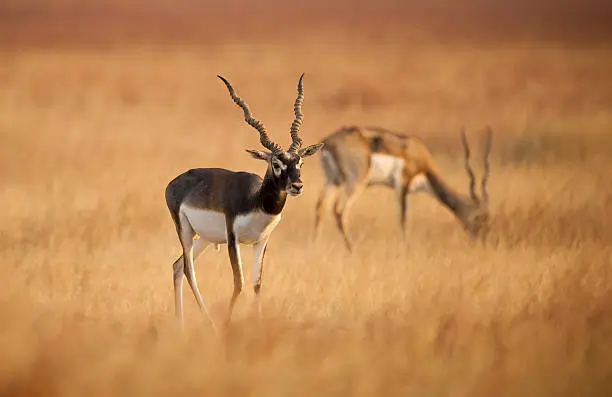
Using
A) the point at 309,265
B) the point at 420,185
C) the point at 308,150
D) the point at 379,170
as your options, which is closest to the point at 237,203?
the point at 308,150

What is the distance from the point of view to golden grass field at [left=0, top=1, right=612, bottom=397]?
7863 millimetres

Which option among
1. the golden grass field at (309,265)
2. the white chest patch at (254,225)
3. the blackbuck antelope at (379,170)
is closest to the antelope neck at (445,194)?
the blackbuck antelope at (379,170)

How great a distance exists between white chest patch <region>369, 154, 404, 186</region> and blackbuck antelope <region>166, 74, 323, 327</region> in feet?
20.4

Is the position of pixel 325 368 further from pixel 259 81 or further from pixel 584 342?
pixel 259 81

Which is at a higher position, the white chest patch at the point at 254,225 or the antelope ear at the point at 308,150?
the antelope ear at the point at 308,150

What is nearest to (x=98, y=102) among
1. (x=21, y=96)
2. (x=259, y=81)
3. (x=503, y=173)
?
(x=21, y=96)

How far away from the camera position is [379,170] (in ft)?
52.5

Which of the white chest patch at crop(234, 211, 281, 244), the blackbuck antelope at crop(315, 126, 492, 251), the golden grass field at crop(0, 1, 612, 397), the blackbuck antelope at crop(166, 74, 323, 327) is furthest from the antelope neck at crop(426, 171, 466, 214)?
the white chest patch at crop(234, 211, 281, 244)

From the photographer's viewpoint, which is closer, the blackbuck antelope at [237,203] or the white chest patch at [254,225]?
the blackbuck antelope at [237,203]

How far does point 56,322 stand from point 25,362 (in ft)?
4.59

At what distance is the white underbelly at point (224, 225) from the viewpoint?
30.3 ft

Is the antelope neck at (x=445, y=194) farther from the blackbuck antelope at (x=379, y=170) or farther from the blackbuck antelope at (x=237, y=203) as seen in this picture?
the blackbuck antelope at (x=237, y=203)

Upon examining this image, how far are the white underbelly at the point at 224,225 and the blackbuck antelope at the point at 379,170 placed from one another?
5974mm

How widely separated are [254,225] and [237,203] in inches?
9.5
